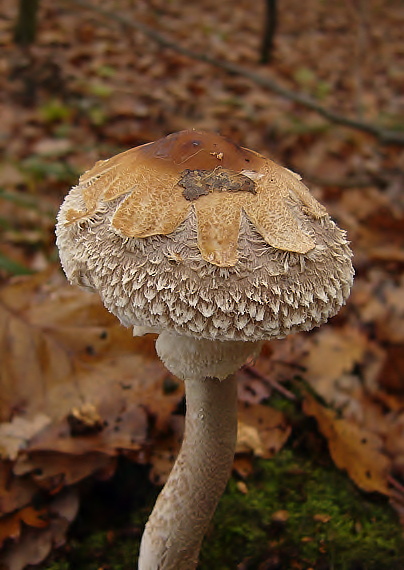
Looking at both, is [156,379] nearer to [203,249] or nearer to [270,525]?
[270,525]

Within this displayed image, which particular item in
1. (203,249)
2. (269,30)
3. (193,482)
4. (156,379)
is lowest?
(156,379)

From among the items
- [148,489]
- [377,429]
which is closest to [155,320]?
[148,489]

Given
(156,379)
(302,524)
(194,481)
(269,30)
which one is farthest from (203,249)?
(269,30)

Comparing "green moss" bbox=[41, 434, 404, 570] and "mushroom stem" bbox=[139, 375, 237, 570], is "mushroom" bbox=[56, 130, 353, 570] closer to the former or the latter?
"mushroom stem" bbox=[139, 375, 237, 570]

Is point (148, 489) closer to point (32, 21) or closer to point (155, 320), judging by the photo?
point (155, 320)

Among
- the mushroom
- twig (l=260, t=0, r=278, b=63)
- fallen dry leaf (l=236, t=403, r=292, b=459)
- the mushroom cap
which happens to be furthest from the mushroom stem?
twig (l=260, t=0, r=278, b=63)

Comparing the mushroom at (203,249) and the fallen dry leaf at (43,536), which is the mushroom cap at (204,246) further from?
the fallen dry leaf at (43,536)
